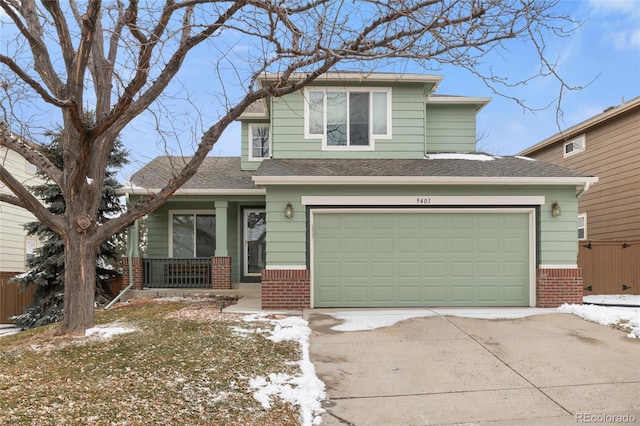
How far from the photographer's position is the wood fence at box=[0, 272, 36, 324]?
42.3 feet

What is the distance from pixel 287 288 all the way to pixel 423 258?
307cm

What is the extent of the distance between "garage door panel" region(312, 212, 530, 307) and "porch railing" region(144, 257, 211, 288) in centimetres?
483

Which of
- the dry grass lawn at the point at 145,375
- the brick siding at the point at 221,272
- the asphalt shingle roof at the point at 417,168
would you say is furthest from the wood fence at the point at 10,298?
the dry grass lawn at the point at 145,375

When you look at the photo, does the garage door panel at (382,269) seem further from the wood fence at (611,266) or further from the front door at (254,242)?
the wood fence at (611,266)

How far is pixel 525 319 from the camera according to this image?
27.3 feet

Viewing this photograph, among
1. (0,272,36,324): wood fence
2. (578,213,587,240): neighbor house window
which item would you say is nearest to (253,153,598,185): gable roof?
(578,213,587,240): neighbor house window

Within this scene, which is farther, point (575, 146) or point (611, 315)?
point (575, 146)

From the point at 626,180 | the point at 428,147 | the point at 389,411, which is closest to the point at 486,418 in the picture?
the point at 389,411

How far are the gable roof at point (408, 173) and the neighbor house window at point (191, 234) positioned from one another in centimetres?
464

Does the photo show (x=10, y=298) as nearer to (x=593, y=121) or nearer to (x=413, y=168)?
(x=413, y=168)

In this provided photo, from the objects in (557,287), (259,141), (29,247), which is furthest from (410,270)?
(29,247)

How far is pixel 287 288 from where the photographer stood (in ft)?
30.6

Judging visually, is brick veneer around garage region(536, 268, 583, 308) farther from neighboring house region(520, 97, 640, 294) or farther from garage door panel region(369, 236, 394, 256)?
neighboring house region(520, 97, 640, 294)

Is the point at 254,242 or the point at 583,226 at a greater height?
the point at 583,226
